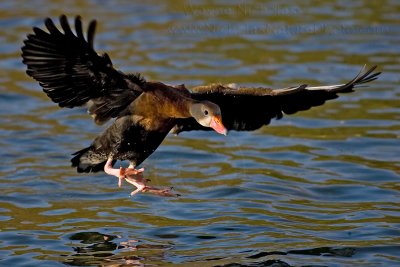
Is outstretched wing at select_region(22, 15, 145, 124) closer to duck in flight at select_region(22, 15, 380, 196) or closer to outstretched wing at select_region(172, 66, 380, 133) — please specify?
duck in flight at select_region(22, 15, 380, 196)

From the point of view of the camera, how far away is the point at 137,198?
35.1 ft

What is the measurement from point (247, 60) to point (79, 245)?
739 cm

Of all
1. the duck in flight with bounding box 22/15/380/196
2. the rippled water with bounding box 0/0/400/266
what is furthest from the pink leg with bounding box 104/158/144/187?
the rippled water with bounding box 0/0/400/266

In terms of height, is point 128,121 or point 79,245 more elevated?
point 128,121

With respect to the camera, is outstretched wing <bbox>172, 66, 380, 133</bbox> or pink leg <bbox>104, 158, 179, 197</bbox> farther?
outstretched wing <bbox>172, 66, 380, 133</bbox>

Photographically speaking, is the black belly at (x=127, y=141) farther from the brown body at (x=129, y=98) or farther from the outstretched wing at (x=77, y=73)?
the outstretched wing at (x=77, y=73)

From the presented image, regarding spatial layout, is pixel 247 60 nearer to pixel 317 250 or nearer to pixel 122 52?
pixel 122 52

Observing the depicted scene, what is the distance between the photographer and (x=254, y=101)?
386 inches

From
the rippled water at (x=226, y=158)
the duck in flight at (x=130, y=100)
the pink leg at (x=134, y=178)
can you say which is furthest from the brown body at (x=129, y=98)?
the rippled water at (x=226, y=158)

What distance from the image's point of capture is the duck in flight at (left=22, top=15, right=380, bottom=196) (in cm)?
820

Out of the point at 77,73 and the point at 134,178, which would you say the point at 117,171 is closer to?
the point at 134,178

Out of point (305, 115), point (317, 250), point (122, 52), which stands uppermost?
point (122, 52)

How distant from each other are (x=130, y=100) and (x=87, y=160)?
812 mm

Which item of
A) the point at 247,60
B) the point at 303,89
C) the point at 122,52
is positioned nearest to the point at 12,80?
the point at 122,52
